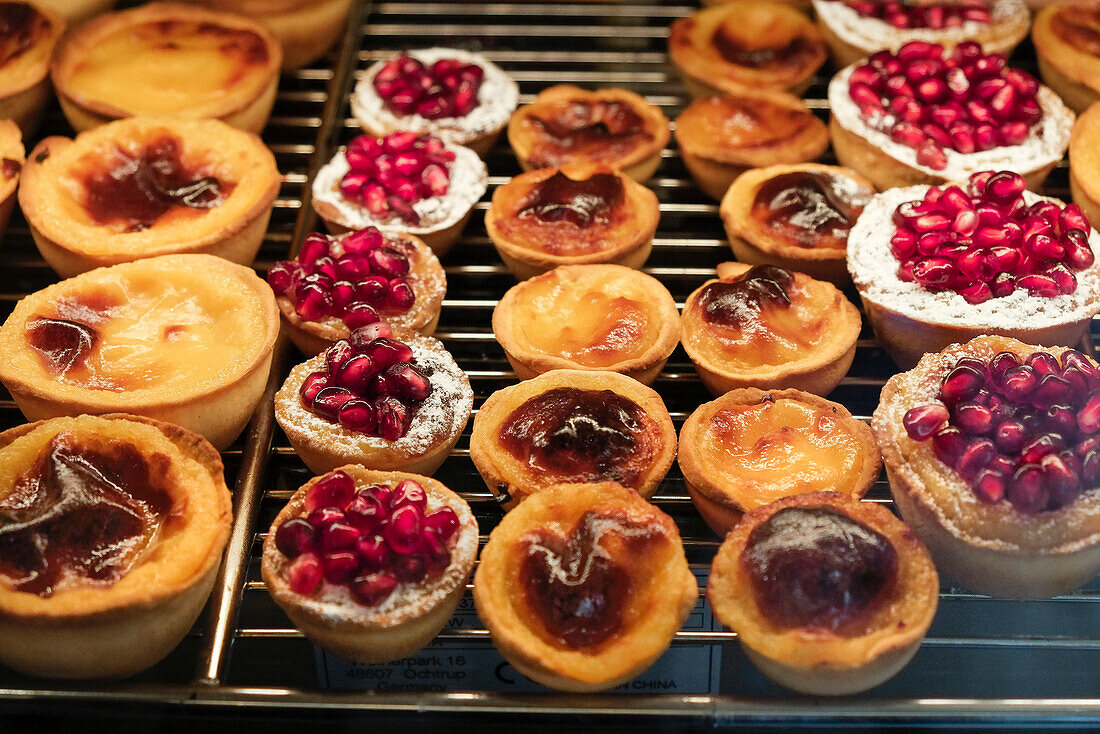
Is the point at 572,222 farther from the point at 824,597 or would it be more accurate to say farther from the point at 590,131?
the point at 824,597

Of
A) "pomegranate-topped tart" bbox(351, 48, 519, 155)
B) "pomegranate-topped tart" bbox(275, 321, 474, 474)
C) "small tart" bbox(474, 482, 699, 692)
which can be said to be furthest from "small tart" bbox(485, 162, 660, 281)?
"small tart" bbox(474, 482, 699, 692)

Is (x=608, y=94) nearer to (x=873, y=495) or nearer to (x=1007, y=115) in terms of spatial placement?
(x=1007, y=115)

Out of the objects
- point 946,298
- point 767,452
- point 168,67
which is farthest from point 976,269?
point 168,67

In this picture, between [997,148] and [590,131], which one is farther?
[590,131]

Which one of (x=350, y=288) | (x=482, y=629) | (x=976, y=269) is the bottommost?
(x=482, y=629)

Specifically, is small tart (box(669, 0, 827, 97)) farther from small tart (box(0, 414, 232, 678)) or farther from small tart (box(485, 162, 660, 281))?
small tart (box(0, 414, 232, 678))

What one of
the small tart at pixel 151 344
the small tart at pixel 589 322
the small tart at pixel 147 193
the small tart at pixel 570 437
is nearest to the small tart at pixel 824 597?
the small tart at pixel 570 437

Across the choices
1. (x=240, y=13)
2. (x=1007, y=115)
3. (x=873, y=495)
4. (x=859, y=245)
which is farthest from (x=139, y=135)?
(x=1007, y=115)
